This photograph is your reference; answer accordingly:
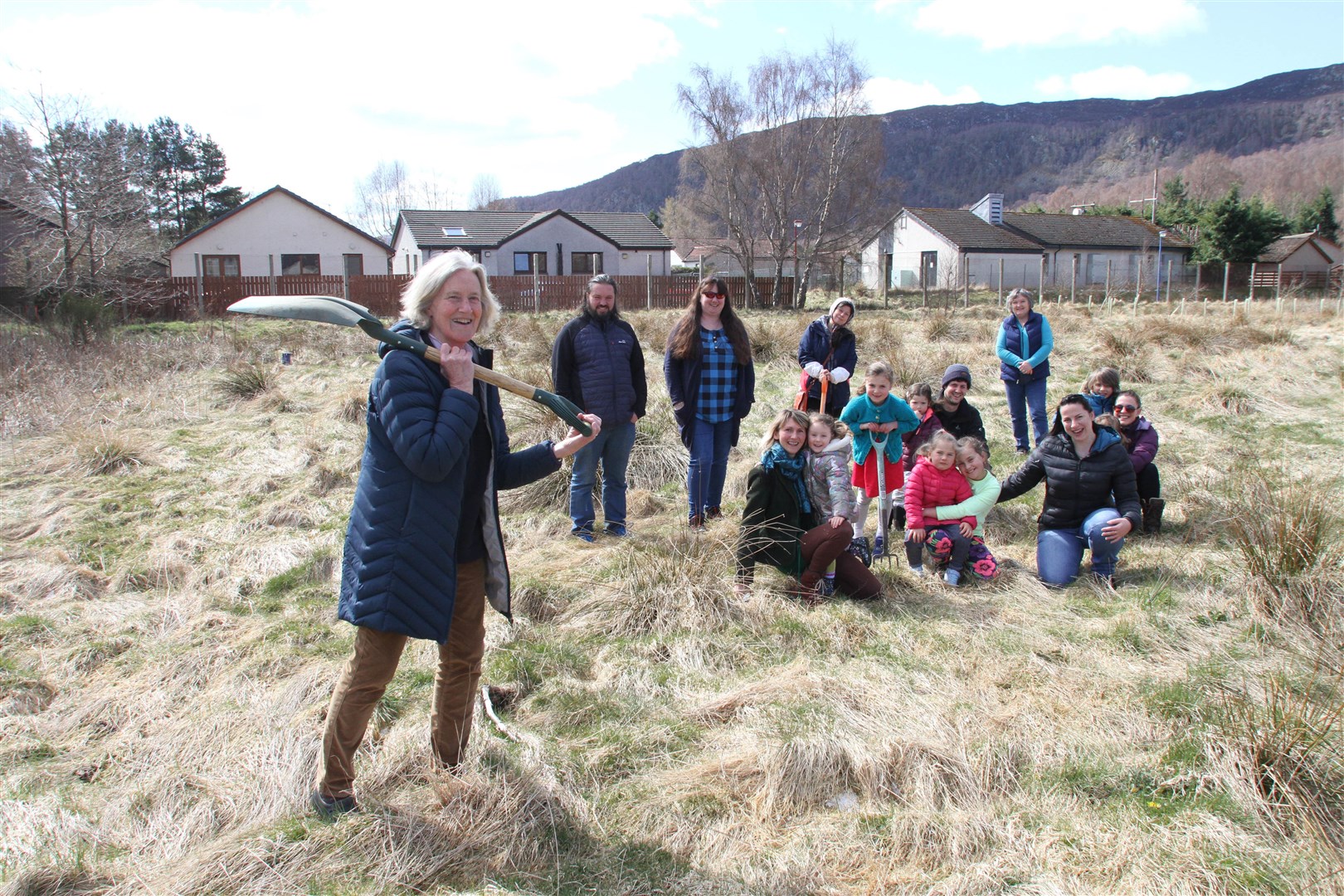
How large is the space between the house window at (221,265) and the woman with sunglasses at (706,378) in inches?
1408

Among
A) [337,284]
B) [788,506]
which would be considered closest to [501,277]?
[337,284]

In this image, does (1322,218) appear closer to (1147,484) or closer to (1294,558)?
(1147,484)

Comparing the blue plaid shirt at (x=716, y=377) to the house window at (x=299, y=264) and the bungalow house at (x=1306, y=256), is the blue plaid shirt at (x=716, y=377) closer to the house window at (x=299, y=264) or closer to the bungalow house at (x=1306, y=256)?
the house window at (x=299, y=264)

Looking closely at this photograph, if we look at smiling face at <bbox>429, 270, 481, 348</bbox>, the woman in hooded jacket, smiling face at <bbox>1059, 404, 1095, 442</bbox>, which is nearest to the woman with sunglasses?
the woman in hooded jacket

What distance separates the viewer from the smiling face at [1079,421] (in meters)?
4.71

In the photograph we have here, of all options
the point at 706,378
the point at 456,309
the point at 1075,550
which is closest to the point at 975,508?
the point at 1075,550

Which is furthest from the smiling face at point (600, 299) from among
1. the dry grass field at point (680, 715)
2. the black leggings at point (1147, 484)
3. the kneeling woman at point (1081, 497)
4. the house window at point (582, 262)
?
the house window at point (582, 262)

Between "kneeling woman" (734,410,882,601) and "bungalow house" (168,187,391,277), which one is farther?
"bungalow house" (168,187,391,277)

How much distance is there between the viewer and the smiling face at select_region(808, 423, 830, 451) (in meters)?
4.63

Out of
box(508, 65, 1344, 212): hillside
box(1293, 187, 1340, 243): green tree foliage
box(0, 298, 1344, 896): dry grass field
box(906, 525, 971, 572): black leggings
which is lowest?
box(0, 298, 1344, 896): dry grass field

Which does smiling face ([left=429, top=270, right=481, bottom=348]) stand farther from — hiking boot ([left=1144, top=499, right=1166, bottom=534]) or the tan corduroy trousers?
hiking boot ([left=1144, top=499, right=1166, bottom=534])

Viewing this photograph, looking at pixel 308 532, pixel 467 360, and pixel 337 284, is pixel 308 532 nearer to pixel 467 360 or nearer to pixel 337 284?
pixel 467 360

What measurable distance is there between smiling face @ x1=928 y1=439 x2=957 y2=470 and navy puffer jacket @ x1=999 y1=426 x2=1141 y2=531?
0.55 m

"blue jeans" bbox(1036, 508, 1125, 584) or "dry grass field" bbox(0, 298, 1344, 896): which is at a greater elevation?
"blue jeans" bbox(1036, 508, 1125, 584)
